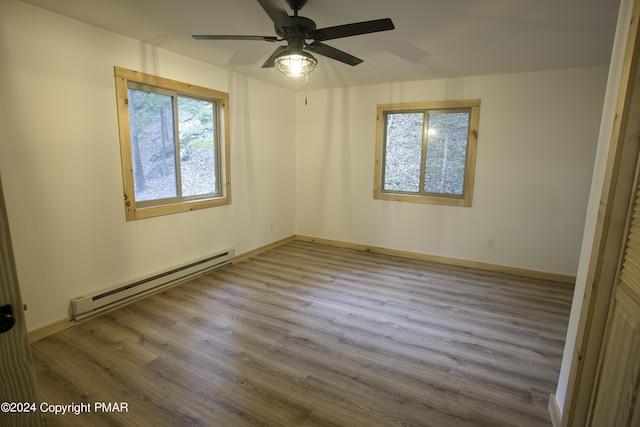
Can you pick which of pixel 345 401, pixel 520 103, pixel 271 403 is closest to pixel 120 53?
pixel 271 403

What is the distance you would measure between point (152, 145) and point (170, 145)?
213 mm

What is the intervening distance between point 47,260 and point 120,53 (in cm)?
188

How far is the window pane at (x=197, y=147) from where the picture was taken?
3.59 m

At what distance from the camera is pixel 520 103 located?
381cm

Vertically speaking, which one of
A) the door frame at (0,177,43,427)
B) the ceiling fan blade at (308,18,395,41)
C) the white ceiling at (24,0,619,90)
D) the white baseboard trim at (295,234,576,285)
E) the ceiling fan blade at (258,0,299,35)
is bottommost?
the white baseboard trim at (295,234,576,285)

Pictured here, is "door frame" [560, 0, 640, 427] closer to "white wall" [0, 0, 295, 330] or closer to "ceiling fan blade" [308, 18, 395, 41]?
"ceiling fan blade" [308, 18, 395, 41]

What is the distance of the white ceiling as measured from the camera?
2230 mm

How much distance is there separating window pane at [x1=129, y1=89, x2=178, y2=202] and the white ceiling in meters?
0.57

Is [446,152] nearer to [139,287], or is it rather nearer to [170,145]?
[170,145]

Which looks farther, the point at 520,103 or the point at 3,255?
the point at 520,103

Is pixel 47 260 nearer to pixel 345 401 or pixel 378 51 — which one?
pixel 345 401

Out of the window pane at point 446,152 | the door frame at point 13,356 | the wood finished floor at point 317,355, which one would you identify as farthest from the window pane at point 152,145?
the window pane at point 446,152

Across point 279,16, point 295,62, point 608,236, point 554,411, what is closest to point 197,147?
point 295,62

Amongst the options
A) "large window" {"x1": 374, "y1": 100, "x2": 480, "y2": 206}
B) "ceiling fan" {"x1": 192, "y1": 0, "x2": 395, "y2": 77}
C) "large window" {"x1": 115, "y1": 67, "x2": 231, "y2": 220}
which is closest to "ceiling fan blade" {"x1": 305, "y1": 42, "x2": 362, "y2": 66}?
"ceiling fan" {"x1": 192, "y1": 0, "x2": 395, "y2": 77}
